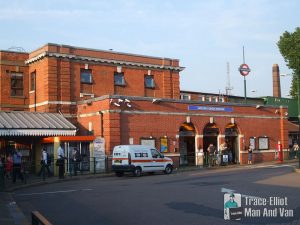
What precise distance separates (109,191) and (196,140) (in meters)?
18.8

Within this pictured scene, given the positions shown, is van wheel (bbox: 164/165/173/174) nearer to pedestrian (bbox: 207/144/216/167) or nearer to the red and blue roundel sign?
pedestrian (bbox: 207/144/216/167)

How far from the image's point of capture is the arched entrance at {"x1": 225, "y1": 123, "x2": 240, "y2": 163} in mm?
40250

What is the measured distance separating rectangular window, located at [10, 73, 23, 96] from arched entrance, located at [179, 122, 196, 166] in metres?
14.5

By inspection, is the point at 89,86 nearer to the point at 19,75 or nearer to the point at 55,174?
the point at 19,75

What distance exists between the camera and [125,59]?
40656mm

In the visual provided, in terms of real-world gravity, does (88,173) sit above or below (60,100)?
below

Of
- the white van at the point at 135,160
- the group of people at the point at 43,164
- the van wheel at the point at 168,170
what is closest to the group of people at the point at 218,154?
the van wheel at the point at 168,170

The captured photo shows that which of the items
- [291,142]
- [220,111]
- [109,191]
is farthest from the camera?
[291,142]

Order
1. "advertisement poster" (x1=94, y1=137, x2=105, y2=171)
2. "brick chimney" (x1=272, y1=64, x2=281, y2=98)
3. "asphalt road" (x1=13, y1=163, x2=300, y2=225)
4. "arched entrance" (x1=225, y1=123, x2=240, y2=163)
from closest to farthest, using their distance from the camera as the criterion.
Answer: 1. "asphalt road" (x1=13, y1=163, x2=300, y2=225)
2. "advertisement poster" (x1=94, y1=137, x2=105, y2=171)
3. "arched entrance" (x1=225, y1=123, x2=240, y2=163)
4. "brick chimney" (x1=272, y1=64, x2=281, y2=98)

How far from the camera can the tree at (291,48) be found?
47594 mm

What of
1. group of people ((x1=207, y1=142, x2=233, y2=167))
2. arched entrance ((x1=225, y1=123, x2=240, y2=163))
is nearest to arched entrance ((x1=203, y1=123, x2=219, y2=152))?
group of people ((x1=207, y1=142, x2=233, y2=167))

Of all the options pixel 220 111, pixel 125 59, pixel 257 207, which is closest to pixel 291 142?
pixel 220 111

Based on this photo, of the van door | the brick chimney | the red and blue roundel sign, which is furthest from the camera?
the brick chimney

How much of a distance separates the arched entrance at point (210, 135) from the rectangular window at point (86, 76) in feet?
35.2
